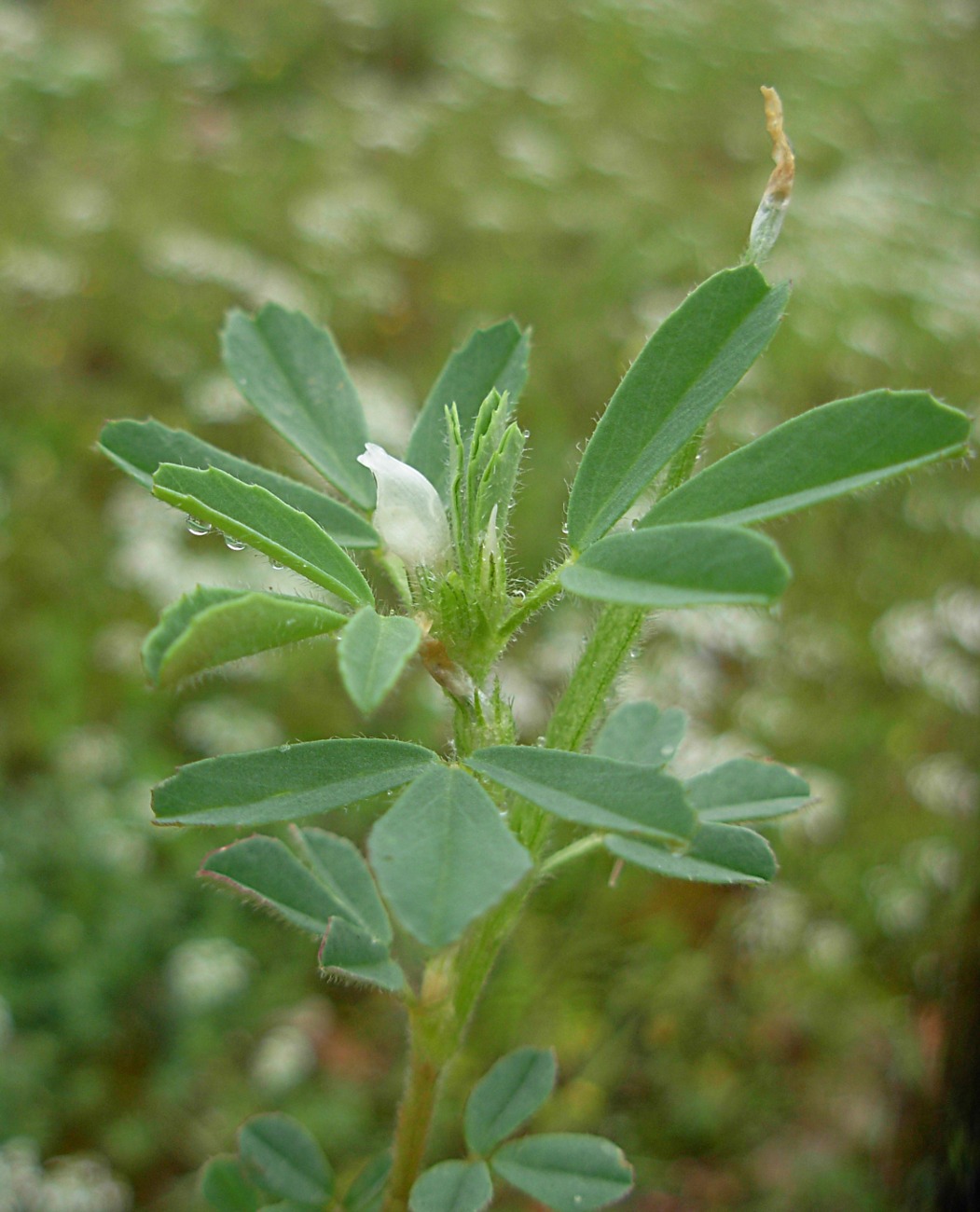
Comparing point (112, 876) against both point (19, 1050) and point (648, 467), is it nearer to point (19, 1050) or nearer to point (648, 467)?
point (19, 1050)

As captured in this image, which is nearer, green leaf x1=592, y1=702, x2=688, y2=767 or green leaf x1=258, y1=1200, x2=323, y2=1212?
green leaf x1=258, y1=1200, x2=323, y2=1212

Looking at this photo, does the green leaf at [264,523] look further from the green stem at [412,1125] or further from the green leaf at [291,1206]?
the green leaf at [291,1206]

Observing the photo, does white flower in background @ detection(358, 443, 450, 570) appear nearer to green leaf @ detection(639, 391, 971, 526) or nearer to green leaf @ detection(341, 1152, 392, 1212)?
green leaf @ detection(639, 391, 971, 526)

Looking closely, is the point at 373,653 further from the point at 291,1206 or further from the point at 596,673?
the point at 291,1206

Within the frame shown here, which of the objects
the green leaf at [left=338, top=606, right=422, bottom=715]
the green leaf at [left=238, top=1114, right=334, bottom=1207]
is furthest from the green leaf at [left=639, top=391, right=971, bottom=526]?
the green leaf at [left=238, top=1114, right=334, bottom=1207]

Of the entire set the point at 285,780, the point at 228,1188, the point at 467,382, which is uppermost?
the point at 467,382

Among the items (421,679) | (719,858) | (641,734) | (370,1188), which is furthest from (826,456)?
(421,679)

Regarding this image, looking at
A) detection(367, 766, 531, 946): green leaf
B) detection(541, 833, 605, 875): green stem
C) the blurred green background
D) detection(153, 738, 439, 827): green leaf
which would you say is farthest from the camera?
the blurred green background
